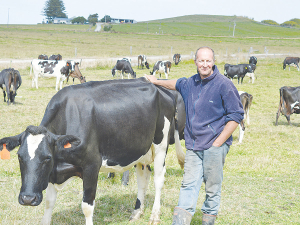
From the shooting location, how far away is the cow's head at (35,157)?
3.17 m

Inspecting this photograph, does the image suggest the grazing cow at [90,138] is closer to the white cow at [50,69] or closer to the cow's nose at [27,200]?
the cow's nose at [27,200]

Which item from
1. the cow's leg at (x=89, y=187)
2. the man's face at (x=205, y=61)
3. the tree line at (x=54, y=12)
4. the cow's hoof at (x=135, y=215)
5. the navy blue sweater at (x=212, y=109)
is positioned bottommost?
the cow's hoof at (x=135, y=215)

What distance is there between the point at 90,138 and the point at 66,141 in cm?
42

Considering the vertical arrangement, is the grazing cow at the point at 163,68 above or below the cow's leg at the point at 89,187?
above

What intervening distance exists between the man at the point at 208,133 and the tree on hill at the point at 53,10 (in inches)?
7055

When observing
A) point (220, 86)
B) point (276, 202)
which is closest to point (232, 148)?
point (276, 202)

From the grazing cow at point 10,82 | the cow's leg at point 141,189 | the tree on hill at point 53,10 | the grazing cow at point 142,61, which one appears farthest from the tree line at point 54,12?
the cow's leg at point 141,189

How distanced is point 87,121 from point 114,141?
49 centimetres

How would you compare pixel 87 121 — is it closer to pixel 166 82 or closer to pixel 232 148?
pixel 166 82

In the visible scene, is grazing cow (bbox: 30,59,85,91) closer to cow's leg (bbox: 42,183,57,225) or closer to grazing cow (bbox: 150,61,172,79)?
grazing cow (bbox: 150,61,172,79)

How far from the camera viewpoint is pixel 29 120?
36.4ft

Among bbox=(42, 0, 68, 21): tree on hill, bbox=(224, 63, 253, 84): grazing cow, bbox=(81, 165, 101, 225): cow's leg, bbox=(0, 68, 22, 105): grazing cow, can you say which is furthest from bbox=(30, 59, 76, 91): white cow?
bbox=(42, 0, 68, 21): tree on hill

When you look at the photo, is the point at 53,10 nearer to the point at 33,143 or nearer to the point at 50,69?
the point at 50,69

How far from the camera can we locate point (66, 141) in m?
3.38
